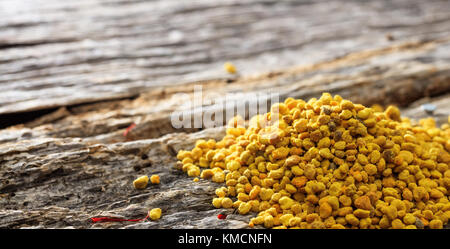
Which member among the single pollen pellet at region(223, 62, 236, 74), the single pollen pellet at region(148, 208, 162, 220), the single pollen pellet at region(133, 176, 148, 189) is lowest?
the single pollen pellet at region(148, 208, 162, 220)

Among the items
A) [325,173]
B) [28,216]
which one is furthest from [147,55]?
[325,173]

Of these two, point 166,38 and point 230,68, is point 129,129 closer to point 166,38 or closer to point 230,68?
point 230,68

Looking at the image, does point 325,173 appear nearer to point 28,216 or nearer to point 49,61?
point 28,216

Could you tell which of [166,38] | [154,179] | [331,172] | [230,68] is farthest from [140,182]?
[166,38]

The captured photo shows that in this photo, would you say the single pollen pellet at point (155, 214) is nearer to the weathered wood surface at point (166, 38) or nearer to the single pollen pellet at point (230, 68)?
the weathered wood surface at point (166, 38)

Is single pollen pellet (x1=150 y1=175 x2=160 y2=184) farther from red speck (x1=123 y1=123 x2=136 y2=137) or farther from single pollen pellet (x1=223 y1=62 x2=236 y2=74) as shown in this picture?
single pollen pellet (x1=223 y1=62 x2=236 y2=74)

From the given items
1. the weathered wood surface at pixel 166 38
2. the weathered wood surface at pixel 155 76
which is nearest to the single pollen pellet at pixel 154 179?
the weathered wood surface at pixel 155 76

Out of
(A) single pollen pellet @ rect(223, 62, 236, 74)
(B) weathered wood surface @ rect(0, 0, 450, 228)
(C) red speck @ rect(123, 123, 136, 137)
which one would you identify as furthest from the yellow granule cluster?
(A) single pollen pellet @ rect(223, 62, 236, 74)

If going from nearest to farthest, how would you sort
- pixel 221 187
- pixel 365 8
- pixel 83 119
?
1. pixel 221 187
2. pixel 83 119
3. pixel 365 8
